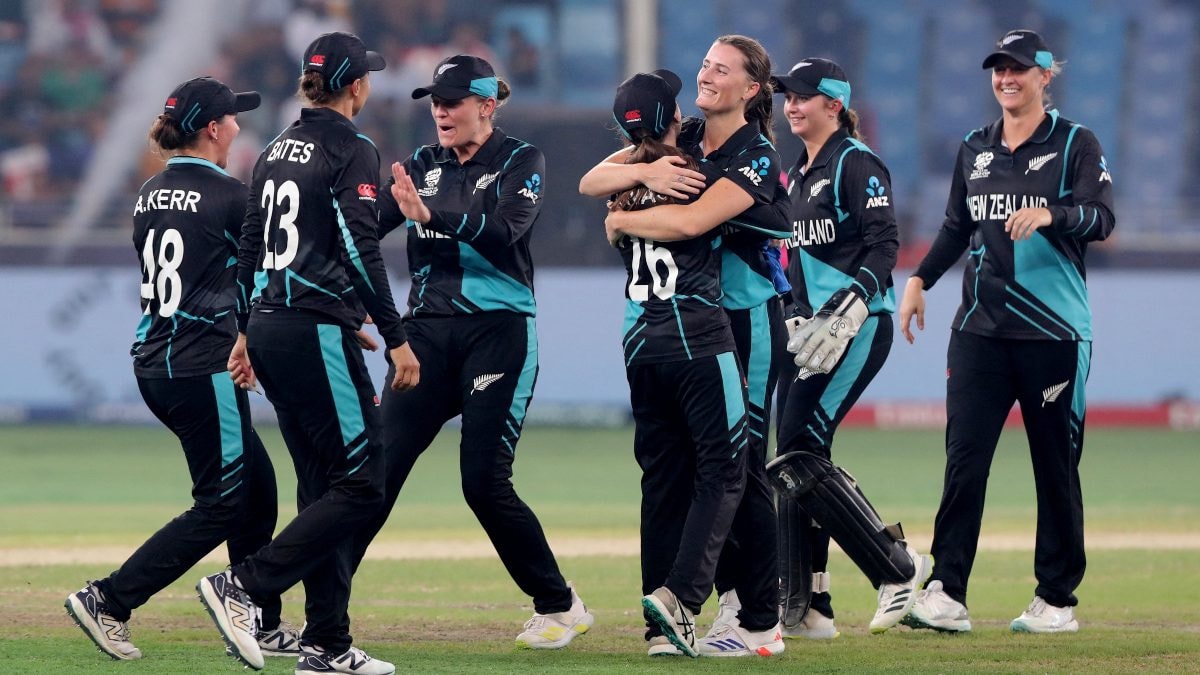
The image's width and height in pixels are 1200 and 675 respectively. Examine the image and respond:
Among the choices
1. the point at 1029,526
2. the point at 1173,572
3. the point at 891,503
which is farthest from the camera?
the point at 891,503

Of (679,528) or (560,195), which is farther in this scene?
(560,195)

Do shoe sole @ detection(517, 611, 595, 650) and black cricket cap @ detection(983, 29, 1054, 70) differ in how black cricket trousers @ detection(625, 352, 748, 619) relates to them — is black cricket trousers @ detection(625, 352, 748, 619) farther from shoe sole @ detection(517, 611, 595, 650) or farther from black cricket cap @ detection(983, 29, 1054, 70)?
black cricket cap @ detection(983, 29, 1054, 70)

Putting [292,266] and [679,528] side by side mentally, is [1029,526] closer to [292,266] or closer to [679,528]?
[679,528]

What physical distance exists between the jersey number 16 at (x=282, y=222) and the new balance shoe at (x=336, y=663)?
1.29m

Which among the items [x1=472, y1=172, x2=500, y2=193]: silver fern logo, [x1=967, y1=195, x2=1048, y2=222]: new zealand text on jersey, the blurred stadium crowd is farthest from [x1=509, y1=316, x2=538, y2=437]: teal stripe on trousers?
the blurred stadium crowd

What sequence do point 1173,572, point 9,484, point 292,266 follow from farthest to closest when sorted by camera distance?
point 9,484
point 1173,572
point 292,266

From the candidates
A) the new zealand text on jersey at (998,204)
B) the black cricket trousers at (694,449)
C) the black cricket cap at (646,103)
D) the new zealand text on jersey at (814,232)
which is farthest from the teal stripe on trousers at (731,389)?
the new zealand text on jersey at (998,204)

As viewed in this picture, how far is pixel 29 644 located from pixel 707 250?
291cm

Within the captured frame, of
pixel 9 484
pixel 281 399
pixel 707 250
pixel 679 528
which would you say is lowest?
pixel 9 484

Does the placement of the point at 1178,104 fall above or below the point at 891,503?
above

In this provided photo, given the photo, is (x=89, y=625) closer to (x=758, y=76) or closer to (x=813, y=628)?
(x=813, y=628)

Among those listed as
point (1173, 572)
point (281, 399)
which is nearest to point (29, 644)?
point (281, 399)

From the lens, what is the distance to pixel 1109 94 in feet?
80.2

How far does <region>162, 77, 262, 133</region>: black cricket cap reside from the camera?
5.87 meters
